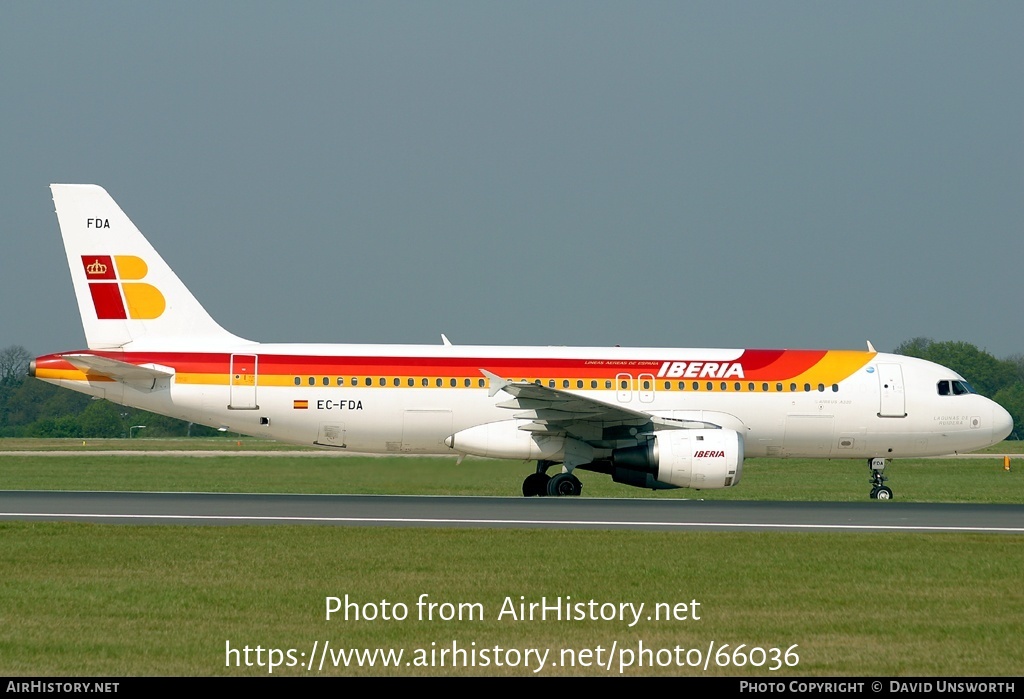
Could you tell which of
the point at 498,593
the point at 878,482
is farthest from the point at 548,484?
the point at 498,593

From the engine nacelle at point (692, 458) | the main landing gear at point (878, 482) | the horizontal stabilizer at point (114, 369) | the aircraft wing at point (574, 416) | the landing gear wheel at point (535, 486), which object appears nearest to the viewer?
the engine nacelle at point (692, 458)

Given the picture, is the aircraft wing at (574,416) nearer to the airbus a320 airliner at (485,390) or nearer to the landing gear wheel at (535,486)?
the airbus a320 airliner at (485,390)

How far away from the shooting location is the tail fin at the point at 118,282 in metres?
27.1

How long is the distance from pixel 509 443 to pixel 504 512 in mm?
4890

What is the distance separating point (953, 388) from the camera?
28.1 metres

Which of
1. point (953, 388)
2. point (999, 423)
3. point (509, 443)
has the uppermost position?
point (953, 388)

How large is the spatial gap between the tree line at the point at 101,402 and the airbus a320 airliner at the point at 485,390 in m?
54.2

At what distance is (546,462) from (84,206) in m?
11.3

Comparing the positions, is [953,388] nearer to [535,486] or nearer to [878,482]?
[878,482]

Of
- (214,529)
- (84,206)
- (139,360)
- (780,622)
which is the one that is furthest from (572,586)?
(84,206)

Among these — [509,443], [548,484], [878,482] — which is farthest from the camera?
[878,482]

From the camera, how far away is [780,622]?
11188 millimetres

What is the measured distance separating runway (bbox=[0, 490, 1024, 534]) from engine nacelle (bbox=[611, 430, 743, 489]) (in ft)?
1.41

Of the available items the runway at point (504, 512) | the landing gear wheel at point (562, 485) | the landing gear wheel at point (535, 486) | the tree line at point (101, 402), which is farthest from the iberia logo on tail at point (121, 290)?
the tree line at point (101, 402)
